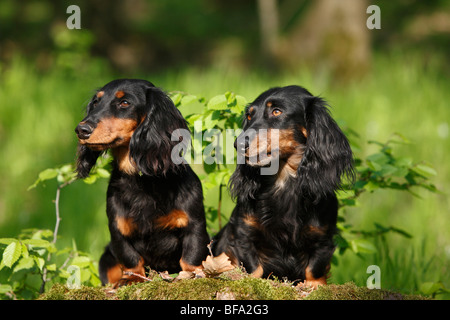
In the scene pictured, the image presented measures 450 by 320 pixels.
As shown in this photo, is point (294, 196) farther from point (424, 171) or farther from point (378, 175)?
point (424, 171)

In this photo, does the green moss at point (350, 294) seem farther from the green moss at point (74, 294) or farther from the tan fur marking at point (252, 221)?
the green moss at point (74, 294)

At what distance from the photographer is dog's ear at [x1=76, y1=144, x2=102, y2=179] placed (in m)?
3.43

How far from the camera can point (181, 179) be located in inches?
128

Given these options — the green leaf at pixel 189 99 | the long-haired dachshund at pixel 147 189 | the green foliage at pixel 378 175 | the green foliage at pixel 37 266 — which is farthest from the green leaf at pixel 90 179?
the green foliage at pixel 378 175

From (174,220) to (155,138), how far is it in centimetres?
51

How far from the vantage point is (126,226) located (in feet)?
10.5

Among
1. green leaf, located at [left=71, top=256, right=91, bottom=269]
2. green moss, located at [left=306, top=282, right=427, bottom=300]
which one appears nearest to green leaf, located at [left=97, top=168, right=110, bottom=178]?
green leaf, located at [left=71, top=256, right=91, bottom=269]

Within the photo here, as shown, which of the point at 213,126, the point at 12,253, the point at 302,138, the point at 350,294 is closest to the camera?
the point at 350,294

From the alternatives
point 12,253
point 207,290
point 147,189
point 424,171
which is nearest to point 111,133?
point 147,189

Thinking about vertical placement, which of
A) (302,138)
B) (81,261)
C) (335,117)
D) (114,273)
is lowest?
(114,273)

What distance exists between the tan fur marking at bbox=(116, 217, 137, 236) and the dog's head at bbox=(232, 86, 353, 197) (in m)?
0.80

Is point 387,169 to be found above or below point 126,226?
above

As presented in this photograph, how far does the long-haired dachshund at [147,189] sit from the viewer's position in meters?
3.14
